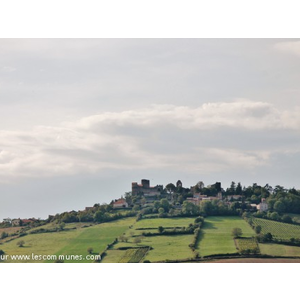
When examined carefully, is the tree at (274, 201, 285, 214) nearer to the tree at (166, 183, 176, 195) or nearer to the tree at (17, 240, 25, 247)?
A: the tree at (166, 183, 176, 195)

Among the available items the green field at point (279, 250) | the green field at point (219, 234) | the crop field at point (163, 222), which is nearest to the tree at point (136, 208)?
the crop field at point (163, 222)

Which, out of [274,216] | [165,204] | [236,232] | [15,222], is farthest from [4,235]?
[274,216]

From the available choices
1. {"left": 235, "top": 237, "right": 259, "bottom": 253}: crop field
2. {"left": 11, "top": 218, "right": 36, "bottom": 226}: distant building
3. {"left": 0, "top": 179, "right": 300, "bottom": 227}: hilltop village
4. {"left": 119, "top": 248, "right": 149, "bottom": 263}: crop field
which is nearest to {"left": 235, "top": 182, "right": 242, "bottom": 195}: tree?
{"left": 0, "top": 179, "right": 300, "bottom": 227}: hilltop village

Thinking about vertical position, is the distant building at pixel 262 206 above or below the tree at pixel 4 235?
above

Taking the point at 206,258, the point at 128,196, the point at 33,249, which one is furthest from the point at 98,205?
the point at 206,258

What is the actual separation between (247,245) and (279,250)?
1810 mm

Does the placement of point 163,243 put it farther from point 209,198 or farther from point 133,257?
point 209,198

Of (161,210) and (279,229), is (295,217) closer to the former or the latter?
(279,229)

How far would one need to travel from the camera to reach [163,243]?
41.5m

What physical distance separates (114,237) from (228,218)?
873 cm

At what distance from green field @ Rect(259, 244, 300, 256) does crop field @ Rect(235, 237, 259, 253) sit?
358 millimetres

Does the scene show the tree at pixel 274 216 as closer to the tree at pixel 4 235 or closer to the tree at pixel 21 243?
the tree at pixel 21 243

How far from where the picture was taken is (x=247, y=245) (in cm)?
4056

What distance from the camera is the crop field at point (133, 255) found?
1527 inches
